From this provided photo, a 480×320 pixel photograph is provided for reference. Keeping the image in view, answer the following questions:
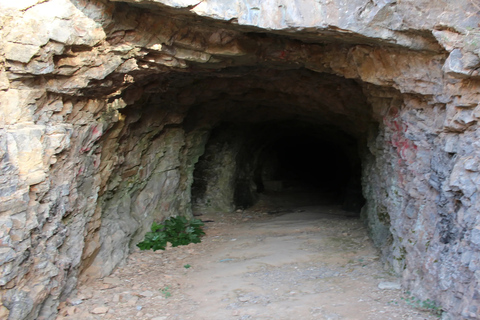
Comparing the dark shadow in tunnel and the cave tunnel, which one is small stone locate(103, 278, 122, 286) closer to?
the cave tunnel

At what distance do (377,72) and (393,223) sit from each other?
213cm

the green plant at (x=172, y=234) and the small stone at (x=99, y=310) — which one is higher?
the green plant at (x=172, y=234)

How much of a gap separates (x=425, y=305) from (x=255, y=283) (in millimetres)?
2103

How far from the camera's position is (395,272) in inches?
206

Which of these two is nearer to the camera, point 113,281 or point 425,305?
point 425,305

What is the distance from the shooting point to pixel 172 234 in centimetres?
752

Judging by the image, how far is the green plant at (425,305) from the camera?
13.3 feet

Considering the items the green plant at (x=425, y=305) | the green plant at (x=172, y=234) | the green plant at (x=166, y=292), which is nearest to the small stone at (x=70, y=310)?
the green plant at (x=166, y=292)

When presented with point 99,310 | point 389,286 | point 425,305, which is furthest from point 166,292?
point 425,305

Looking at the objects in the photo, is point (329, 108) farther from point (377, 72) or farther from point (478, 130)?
point (478, 130)

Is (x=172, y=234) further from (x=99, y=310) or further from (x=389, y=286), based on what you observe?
(x=389, y=286)

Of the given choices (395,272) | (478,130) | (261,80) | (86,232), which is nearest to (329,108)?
(261,80)

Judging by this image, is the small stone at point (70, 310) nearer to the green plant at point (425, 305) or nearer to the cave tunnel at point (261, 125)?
the cave tunnel at point (261, 125)

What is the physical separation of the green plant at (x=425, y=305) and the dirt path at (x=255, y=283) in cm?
7
